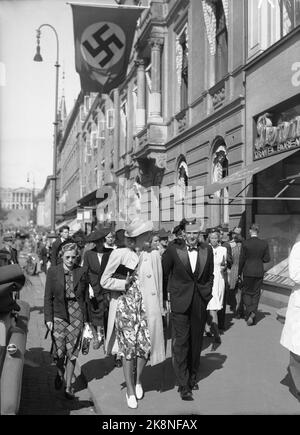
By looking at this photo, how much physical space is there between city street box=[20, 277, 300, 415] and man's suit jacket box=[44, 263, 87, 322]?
306mm

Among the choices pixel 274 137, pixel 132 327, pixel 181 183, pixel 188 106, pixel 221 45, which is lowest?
pixel 132 327

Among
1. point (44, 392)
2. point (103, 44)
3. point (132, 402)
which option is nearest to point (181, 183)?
point (103, 44)

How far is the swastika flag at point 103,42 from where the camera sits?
9.60m

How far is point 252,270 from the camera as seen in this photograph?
9.46 m

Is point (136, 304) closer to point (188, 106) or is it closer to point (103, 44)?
point (103, 44)

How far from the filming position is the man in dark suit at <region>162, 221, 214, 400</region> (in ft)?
17.9

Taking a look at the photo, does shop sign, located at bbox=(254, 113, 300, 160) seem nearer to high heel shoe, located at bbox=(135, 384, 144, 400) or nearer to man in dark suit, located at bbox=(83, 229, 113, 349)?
man in dark suit, located at bbox=(83, 229, 113, 349)

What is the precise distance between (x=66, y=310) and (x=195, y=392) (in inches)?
66.9

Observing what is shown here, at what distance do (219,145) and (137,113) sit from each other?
1048cm

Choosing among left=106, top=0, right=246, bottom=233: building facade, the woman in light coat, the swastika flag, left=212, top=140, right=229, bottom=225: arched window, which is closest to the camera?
the woman in light coat

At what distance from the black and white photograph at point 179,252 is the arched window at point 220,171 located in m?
0.06

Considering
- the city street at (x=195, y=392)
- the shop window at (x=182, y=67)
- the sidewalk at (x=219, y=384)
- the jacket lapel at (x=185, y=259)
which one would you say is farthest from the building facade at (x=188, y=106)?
the jacket lapel at (x=185, y=259)

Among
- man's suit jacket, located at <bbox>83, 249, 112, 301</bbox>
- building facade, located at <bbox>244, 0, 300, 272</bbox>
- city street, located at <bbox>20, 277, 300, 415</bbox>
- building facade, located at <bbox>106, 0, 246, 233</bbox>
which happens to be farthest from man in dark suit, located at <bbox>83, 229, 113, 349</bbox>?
building facade, located at <bbox>244, 0, 300, 272</bbox>

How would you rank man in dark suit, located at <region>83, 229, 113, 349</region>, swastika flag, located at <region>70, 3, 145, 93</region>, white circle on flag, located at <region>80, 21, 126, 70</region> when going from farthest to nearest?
white circle on flag, located at <region>80, 21, 126, 70</region> → swastika flag, located at <region>70, 3, 145, 93</region> → man in dark suit, located at <region>83, 229, 113, 349</region>
